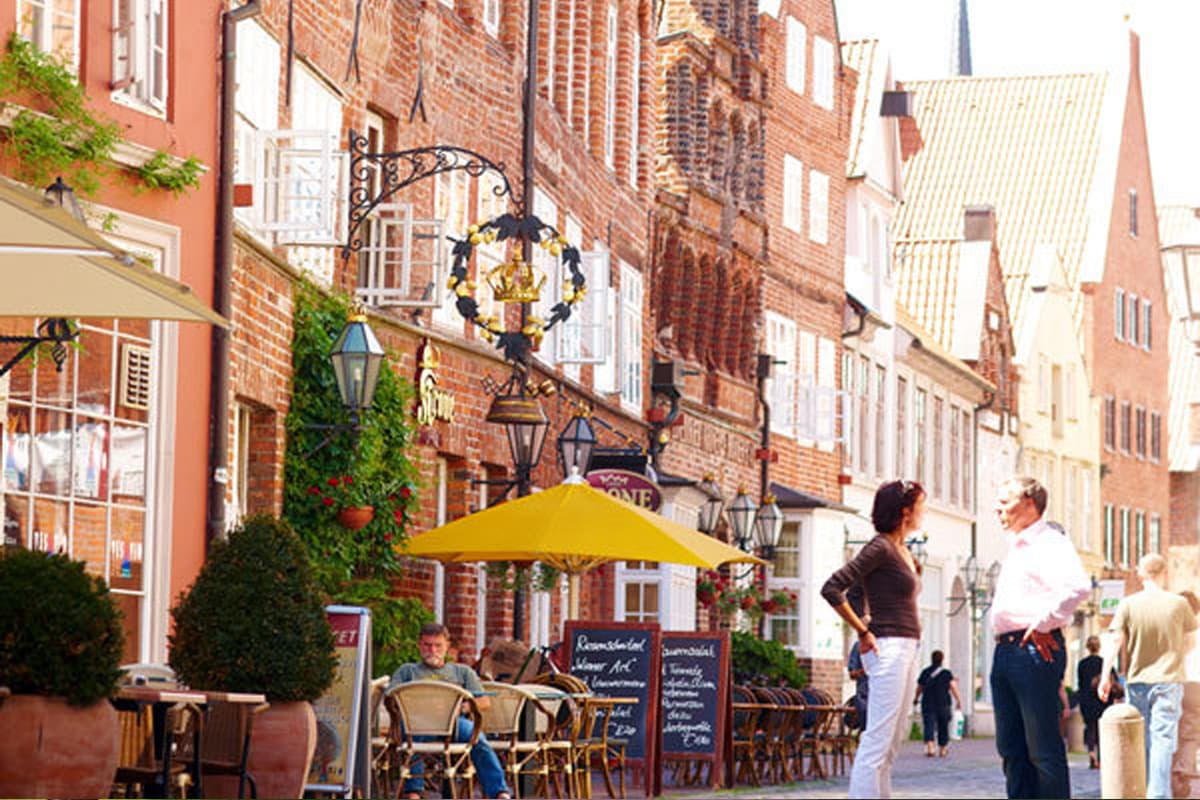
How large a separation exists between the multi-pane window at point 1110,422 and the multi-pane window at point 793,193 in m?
22.5

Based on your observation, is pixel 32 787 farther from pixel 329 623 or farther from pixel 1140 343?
pixel 1140 343

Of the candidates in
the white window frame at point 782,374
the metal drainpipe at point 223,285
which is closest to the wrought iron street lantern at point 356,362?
the metal drainpipe at point 223,285

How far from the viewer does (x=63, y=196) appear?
557 inches

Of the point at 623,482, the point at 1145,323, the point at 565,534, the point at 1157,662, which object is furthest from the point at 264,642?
the point at 1145,323

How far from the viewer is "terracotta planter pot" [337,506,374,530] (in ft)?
65.2

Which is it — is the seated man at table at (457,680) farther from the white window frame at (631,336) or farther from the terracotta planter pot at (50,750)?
the white window frame at (631,336)

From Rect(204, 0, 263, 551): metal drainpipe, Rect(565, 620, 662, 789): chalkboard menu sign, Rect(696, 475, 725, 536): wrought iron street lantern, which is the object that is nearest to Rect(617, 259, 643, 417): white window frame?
Rect(696, 475, 725, 536): wrought iron street lantern

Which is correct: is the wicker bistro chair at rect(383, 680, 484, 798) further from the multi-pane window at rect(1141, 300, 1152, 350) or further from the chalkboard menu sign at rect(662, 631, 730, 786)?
the multi-pane window at rect(1141, 300, 1152, 350)

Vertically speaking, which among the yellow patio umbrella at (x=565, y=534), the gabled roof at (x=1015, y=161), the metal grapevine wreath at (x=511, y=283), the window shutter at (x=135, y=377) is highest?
the gabled roof at (x=1015, y=161)

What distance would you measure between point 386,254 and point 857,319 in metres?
23.0

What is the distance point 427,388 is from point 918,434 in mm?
27500

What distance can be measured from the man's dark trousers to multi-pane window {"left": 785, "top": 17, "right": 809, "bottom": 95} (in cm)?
2881

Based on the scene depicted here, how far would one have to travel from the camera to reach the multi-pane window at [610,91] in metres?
30.6

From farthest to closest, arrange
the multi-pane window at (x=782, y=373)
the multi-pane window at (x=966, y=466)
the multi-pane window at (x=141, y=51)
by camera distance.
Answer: the multi-pane window at (x=966, y=466) < the multi-pane window at (x=782, y=373) < the multi-pane window at (x=141, y=51)
